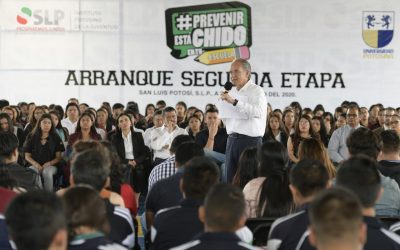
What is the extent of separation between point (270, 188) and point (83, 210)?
1819 mm

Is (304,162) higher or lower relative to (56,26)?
lower

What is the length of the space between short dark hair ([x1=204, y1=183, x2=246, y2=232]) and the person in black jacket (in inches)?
232

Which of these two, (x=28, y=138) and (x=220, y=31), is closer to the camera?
(x=28, y=138)

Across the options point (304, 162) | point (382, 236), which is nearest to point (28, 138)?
point (304, 162)

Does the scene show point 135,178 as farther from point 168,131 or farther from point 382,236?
point 382,236

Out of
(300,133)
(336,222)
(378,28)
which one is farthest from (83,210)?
(378,28)

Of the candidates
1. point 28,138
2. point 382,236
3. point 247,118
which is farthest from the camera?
point 28,138

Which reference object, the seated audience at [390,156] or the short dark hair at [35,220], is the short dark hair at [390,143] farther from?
the short dark hair at [35,220]

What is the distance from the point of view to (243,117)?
20.9 feet

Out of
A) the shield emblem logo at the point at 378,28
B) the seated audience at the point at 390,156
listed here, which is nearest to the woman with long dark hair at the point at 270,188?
the seated audience at the point at 390,156

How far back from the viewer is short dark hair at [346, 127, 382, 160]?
4508 mm

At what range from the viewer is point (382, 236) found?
105 inches

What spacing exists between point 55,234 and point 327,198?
0.91 meters

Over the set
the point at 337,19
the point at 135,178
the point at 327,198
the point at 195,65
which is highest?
the point at 337,19
